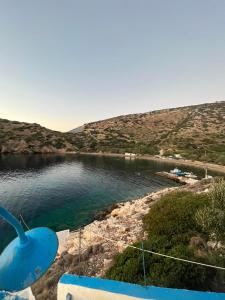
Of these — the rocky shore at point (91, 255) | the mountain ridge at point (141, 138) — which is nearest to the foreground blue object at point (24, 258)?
the rocky shore at point (91, 255)

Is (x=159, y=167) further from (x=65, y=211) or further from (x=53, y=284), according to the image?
(x=53, y=284)

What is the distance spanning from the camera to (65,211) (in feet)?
127

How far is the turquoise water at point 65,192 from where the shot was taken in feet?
117

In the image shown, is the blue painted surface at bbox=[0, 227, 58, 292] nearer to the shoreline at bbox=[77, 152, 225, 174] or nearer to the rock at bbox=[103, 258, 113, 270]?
the rock at bbox=[103, 258, 113, 270]

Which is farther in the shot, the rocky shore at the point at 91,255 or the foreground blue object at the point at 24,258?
the rocky shore at the point at 91,255

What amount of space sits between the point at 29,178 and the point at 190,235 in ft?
176

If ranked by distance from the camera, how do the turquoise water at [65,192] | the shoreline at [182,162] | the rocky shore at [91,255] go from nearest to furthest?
the rocky shore at [91,255]
the turquoise water at [65,192]
the shoreline at [182,162]

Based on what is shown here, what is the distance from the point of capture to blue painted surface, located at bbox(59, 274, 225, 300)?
7910mm

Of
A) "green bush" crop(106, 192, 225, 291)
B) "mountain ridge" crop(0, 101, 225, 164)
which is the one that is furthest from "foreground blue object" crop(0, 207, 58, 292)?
"mountain ridge" crop(0, 101, 225, 164)

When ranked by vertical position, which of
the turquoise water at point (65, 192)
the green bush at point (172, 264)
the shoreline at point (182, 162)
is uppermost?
the green bush at point (172, 264)

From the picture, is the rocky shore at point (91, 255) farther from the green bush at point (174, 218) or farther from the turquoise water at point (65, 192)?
the turquoise water at point (65, 192)

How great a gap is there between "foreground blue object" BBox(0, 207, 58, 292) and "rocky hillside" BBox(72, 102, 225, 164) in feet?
320

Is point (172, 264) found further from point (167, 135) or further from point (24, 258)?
point (167, 135)

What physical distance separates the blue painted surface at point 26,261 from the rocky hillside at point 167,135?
9738 centimetres
